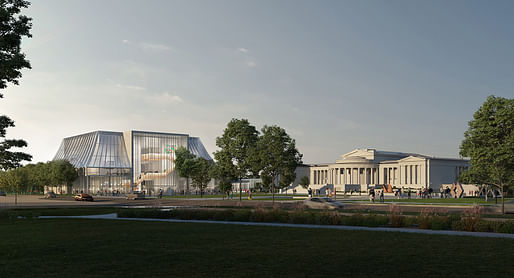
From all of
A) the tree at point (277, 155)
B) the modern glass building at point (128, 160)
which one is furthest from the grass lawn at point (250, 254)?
the modern glass building at point (128, 160)

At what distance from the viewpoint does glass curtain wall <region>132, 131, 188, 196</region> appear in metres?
131

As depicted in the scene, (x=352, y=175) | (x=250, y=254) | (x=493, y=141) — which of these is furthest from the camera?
(x=352, y=175)

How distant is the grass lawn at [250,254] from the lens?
11.2 m

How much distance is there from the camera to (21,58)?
2053 cm

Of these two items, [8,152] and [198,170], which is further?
[198,170]

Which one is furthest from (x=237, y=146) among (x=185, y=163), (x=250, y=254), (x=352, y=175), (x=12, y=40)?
(x=352, y=175)

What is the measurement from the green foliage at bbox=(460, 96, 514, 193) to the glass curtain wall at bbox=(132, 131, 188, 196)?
99.2 metres

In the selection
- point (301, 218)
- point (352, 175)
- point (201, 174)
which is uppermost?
point (301, 218)

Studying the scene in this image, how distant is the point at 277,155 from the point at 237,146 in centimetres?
857

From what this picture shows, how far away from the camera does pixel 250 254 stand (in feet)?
44.8

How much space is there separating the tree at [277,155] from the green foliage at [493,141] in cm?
2231

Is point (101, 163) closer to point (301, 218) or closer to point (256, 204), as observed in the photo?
point (256, 204)

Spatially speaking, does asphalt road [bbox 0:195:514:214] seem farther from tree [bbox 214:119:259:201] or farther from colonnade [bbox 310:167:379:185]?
colonnade [bbox 310:167:379:185]

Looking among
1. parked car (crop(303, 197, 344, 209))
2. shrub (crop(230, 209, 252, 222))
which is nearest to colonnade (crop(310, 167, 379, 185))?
parked car (crop(303, 197, 344, 209))
